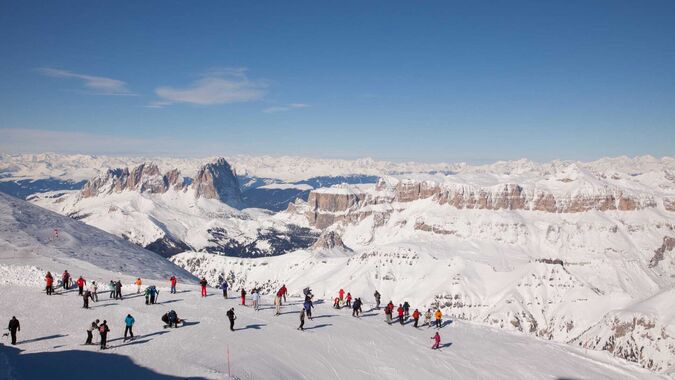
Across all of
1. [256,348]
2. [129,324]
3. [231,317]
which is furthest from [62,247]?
[256,348]

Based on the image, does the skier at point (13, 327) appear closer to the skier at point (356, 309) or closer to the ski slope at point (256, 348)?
the ski slope at point (256, 348)

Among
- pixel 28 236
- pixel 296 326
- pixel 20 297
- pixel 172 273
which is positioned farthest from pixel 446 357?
pixel 28 236

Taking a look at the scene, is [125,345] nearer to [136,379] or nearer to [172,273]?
[136,379]

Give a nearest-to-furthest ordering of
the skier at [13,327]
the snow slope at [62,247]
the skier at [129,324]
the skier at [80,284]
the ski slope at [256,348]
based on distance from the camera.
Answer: the ski slope at [256,348] < the skier at [13,327] < the skier at [129,324] < the skier at [80,284] < the snow slope at [62,247]

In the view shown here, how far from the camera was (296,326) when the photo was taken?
47531mm

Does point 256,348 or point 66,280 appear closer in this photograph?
point 256,348

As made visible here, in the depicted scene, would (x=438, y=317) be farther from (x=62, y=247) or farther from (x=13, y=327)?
(x=62, y=247)

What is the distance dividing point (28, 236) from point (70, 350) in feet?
171

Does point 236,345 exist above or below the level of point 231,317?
below

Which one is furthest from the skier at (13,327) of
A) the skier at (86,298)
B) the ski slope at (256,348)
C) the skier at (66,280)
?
the skier at (66,280)

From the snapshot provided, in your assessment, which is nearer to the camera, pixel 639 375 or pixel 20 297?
pixel 20 297

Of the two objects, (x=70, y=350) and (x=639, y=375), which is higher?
(x=70, y=350)

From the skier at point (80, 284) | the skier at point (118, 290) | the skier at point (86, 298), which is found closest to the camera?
the skier at point (86, 298)

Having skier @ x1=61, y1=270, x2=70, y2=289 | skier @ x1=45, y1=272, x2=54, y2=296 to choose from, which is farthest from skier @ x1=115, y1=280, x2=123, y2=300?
Result: skier @ x1=45, y1=272, x2=54, y2=296
